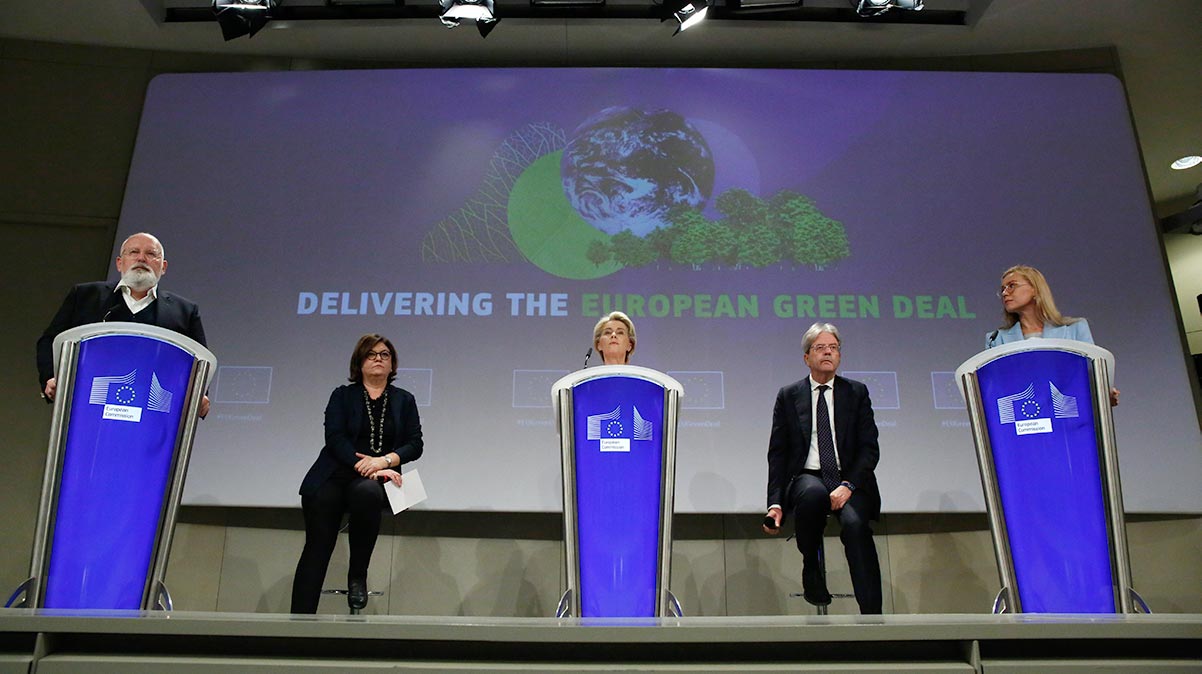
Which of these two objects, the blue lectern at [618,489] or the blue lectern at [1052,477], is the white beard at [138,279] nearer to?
the blue lectern at [618,489]

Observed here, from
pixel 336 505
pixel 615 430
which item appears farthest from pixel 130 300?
pixel 615 430

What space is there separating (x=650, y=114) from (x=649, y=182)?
426 millimetres

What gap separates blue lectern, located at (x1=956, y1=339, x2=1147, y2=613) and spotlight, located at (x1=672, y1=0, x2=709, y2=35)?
9.57ft

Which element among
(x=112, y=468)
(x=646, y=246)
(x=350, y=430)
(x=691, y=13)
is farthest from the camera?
(x=691, y=13)

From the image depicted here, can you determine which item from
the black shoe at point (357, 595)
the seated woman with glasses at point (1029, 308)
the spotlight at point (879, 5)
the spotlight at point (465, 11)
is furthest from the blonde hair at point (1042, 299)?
the spotlight at point (465, 11)

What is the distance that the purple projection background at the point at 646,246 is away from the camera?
3961 millimetres

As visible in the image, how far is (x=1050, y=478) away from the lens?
2047 millimetres

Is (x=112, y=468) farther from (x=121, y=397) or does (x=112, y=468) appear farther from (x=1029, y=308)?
(x=1029, y=308)

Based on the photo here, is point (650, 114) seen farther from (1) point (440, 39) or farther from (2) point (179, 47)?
(2) point (179, 47)

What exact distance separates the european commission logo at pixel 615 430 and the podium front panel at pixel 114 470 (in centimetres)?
102

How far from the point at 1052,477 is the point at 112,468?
7.22 ft

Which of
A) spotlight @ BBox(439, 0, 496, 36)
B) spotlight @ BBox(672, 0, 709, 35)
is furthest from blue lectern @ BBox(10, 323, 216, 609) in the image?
spotlight @ BBox(672, 0, 709, 35)

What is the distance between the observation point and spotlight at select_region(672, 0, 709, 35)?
4445mm

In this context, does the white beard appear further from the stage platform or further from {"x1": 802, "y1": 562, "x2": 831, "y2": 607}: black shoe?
{"x1": 802, "y1": 562, "x2": 831, "y2": 607}: black shoe
